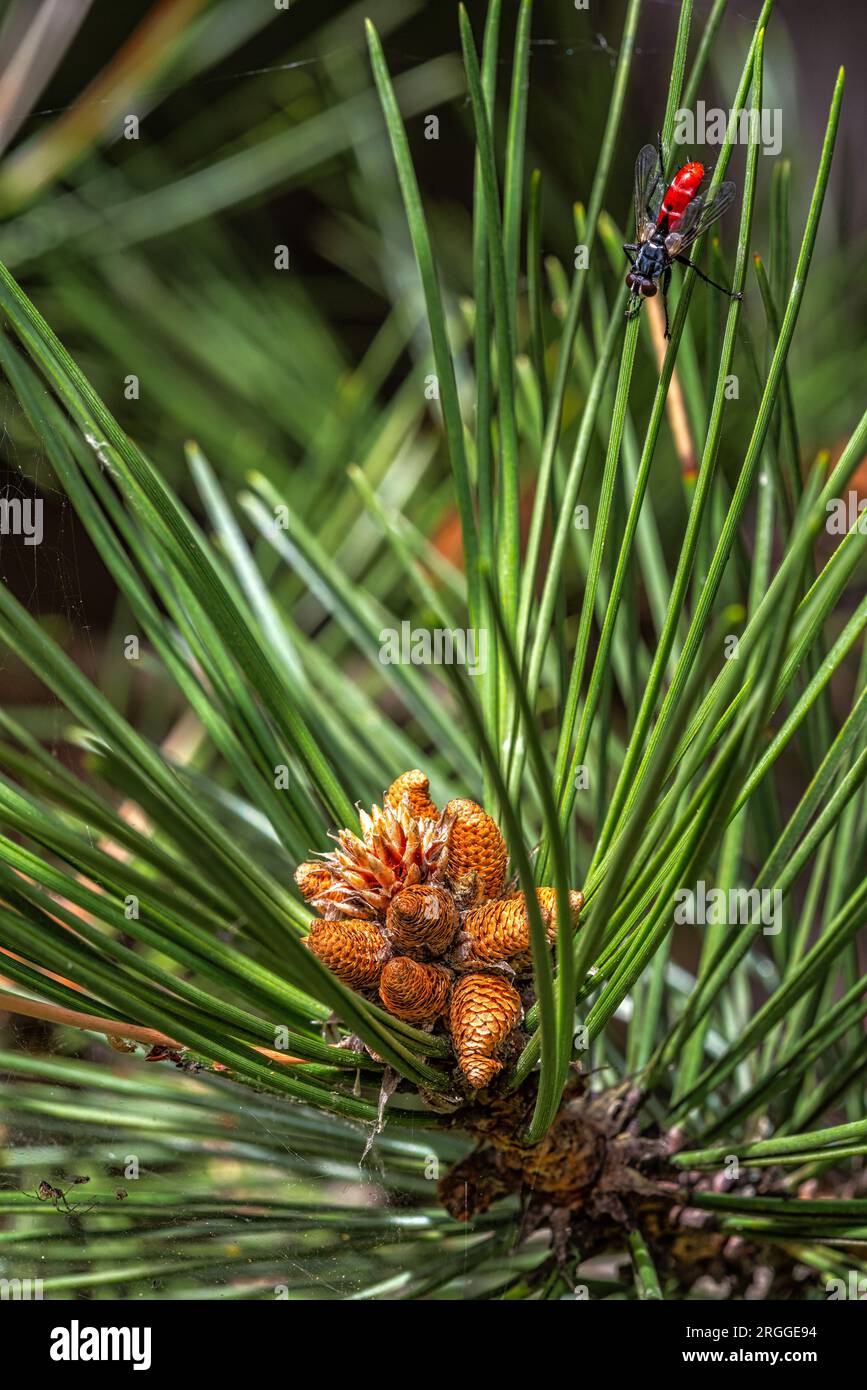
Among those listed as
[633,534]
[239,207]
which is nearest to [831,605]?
[633,534]

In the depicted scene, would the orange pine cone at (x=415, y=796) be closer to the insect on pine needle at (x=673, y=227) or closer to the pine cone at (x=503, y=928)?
the pine cone at (x=503, y=928)

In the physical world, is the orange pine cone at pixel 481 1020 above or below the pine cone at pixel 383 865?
below

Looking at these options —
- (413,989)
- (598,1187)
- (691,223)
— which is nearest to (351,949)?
(413,989)

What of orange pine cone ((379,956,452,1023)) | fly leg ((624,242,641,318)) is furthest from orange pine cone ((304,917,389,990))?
fly leg ((624,242,641,318))

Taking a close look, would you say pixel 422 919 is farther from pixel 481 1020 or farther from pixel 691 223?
pixel 691 223

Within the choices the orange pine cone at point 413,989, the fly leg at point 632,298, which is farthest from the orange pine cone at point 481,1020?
the fly leg at point 632,298

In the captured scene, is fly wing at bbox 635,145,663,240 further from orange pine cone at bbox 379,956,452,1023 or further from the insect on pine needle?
orange pine cone at bbox 379,956,452,1023
